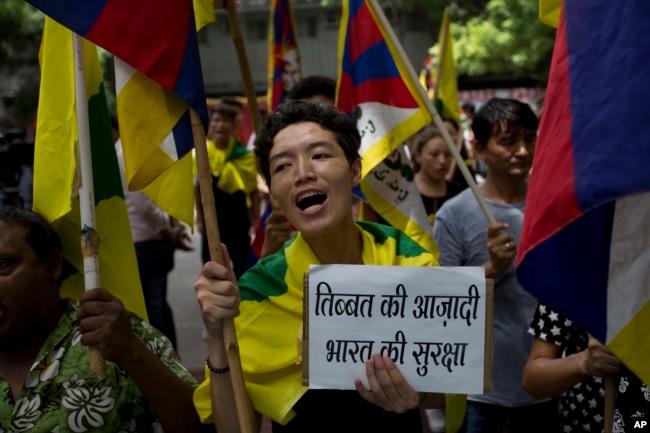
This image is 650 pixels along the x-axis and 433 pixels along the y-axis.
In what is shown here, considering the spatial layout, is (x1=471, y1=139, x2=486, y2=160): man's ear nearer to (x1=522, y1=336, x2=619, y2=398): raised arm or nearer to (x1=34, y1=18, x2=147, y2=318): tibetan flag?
(x1=522, y1=336, x2=619, y2=398): raised arm

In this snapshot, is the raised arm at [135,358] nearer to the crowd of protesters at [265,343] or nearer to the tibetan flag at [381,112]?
the crowd of protesters at [265,343]

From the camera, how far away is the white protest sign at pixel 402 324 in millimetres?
2154

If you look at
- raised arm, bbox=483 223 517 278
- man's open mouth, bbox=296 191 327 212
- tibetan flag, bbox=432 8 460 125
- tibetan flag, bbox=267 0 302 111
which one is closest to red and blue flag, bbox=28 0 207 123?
man's open mouth, bbox=296 191 327 212

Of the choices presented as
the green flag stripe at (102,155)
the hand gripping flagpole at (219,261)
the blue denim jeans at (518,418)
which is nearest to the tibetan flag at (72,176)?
the green flag stripe at (102,155)

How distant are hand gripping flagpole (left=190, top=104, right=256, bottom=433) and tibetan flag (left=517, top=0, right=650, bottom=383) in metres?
0.71

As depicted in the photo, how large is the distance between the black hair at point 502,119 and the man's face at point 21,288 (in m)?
2.00

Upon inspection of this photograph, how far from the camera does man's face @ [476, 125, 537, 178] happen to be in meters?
3.81

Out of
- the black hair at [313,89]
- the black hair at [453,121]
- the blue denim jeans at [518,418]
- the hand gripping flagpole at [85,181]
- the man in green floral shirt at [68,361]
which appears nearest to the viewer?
the man in green floral shirt at [68,361]

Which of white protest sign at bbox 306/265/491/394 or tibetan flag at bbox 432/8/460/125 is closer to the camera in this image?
white protest sign at bbox 306/265/491/394

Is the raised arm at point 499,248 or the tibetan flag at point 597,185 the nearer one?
the tibetan flag at point 597,185

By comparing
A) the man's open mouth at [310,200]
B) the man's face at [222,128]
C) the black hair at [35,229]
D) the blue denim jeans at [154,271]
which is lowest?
the blue denim jeans at [154,271]

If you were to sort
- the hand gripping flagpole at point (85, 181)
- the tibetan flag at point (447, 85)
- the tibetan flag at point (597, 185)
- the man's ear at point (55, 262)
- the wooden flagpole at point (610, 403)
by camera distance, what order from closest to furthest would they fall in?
the tibetan flag at point (597, 185) → the wooden flagpole at point (610, 403) → the hand gripping flagpole at point (85, 181) → the man's ear at point (55, 262) → the tibetan flag at point (447, 85)

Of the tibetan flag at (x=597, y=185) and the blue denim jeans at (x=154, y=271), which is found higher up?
the tibetan flag at (x=597, y=185)

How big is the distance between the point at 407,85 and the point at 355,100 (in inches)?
14.6
